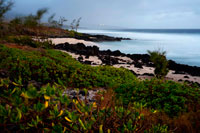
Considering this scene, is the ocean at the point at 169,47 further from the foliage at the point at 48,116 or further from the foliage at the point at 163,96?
the foliage at the point at 48,116

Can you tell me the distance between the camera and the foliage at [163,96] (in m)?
5.53

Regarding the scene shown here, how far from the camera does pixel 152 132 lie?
2471 millimetres

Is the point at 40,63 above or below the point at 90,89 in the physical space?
above

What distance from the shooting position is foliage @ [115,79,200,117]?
5533 mm

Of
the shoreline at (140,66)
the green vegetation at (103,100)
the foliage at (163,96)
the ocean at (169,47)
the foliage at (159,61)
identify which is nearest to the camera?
the green vegetation at (103,100)

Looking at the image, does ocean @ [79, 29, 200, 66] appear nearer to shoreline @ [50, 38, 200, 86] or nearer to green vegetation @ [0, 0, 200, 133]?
shoreline @ [50, 38, 200, 86]

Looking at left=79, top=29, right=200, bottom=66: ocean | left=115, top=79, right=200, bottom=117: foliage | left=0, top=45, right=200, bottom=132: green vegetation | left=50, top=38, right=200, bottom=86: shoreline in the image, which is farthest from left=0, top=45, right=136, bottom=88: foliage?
left=79, top=29, right=200, bottom=66: ocean

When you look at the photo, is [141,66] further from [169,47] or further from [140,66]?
[169,47]

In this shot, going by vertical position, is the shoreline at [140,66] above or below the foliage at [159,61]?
below

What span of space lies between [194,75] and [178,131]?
1338 cm

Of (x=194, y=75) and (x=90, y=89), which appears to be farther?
(x=194, y=75)

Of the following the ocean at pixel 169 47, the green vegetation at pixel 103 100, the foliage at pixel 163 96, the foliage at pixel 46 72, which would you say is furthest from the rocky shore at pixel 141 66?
the foliage at pixel 163 96

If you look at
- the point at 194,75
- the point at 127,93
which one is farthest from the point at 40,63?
the point at 194,75

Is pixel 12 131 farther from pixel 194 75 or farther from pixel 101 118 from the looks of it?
pixel 194 75
